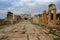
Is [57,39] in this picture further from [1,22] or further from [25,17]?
[25,17]

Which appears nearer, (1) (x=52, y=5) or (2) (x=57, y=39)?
(2) (x=57, y=39)

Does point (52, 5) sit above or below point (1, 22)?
above

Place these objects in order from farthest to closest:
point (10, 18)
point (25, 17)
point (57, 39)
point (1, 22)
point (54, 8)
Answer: point (25, 17), point (10, 18), point (1, 22), point (54, 8), point (57, 39)

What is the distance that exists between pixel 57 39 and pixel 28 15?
7756 cm

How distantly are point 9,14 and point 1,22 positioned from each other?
6.86 meters

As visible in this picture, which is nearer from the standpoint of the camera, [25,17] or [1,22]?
[1,22]

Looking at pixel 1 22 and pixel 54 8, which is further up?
pixel 54 8

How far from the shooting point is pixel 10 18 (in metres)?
30.3

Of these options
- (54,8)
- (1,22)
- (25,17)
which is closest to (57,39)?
(54,8)

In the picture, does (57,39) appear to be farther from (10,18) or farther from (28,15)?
(28,15)

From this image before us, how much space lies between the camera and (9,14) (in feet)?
99.7

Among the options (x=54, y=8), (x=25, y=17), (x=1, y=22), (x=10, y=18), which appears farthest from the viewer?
(x=25, y=17)

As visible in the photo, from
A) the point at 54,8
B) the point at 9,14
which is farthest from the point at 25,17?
the point at 54,8

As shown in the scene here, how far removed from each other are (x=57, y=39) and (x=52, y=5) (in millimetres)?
12050
